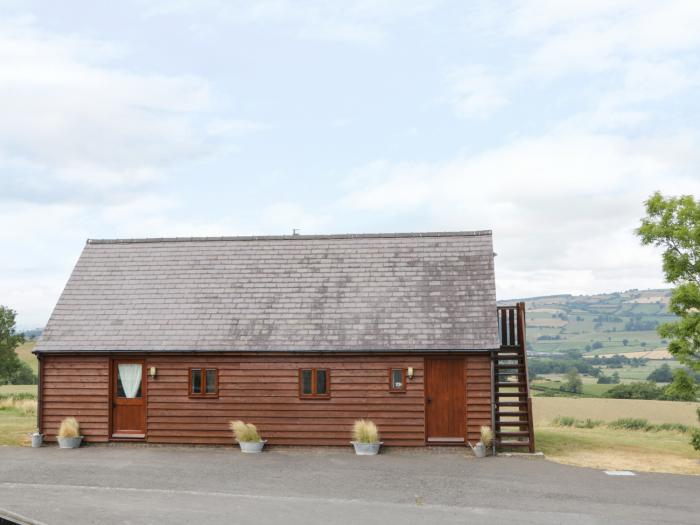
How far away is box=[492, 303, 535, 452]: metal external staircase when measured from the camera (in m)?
18.1

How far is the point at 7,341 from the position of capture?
48.2 metres

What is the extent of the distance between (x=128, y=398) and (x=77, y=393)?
4.34 ft

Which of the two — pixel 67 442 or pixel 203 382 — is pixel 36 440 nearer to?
pixel 67 442

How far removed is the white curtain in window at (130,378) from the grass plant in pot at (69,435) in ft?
4.78

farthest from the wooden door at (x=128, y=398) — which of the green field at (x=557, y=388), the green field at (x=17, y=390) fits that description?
the green field at (x=557, y=388)

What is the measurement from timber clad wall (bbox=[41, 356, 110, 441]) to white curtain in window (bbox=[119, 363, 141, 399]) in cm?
39

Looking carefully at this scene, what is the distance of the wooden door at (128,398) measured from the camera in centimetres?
1922

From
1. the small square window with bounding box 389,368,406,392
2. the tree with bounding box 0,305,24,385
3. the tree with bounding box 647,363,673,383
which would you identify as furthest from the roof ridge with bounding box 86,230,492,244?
the tree with bounding box 647,363,673,383

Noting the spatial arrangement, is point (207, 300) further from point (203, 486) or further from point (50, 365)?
point (203, 486)

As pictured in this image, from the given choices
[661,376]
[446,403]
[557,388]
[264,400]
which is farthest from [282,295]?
[661,376]

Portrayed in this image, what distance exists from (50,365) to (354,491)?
9.82m

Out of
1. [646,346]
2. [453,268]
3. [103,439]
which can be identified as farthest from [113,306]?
[646,346]

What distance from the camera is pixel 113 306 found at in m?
20.3

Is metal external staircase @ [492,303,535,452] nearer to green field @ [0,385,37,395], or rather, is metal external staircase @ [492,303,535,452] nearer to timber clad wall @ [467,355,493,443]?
timber clad wall @ [467,355,493,443]
